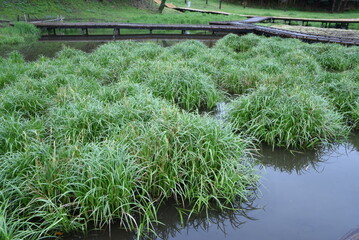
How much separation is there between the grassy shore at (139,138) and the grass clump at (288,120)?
0.02 meters

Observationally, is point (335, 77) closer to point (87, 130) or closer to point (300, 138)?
point (300, 138)

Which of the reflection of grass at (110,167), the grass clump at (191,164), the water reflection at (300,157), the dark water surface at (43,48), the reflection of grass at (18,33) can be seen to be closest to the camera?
the reflection of grass at (110,167)

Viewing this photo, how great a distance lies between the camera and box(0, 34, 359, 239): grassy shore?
115 inches

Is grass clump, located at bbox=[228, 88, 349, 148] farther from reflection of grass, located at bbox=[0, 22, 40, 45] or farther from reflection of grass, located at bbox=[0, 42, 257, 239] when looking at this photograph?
reflection of grass, located at bbox=[0, 22, 40, 45]

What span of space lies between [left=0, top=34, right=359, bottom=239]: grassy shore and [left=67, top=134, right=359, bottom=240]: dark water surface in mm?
176

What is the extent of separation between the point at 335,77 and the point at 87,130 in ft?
19.6

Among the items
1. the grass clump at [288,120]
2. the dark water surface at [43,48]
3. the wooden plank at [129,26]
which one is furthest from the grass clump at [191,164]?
the wooden plank at [129,26]

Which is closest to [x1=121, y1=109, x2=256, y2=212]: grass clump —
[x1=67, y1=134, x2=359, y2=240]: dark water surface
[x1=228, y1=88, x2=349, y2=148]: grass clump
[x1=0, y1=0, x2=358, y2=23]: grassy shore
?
[x1=67, y1=134, x2=359, y2=240]: dark water surface

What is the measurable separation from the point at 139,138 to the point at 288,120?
8.33ft

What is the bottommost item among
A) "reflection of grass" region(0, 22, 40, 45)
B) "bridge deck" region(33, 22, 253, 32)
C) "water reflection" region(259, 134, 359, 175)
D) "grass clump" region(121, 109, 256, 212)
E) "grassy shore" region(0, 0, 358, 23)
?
"water reflection" region(259, 134, 359, 175)

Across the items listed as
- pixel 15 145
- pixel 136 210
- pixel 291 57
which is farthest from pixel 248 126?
pixel 291 57

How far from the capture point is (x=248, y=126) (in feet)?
16.2

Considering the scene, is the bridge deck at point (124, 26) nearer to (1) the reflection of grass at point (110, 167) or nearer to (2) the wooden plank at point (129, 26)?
(2) the wooden plank at point (129, 26)

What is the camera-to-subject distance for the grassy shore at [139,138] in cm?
292
